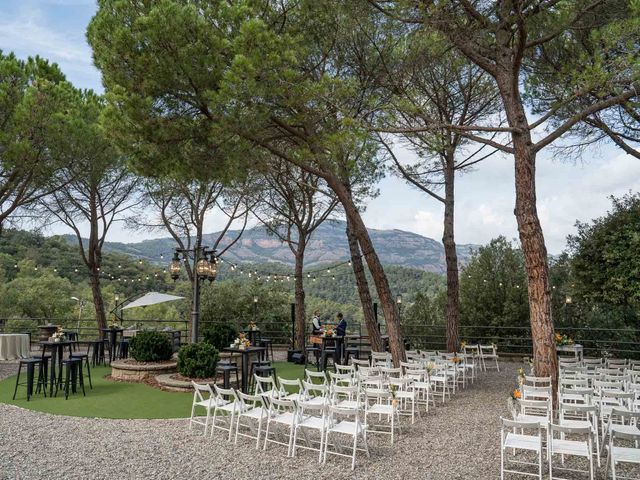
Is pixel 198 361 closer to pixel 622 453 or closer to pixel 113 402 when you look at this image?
pixel 113 402

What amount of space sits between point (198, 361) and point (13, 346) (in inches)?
254

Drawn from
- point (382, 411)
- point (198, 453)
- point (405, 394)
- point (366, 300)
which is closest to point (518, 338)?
point (366, 300)

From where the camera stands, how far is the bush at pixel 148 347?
9.52 metres

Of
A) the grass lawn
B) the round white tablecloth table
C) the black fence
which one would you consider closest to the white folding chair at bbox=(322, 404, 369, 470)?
the grass lawn

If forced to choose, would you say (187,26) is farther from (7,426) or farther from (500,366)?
(500,366)

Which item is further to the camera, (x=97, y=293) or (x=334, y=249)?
→ (x=334, y=249)

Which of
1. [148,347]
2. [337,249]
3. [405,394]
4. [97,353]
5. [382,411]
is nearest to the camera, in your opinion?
[382,411]

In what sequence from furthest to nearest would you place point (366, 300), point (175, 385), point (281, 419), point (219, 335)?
point (219, 335) → point (366, 300) → point (175, 385) → point (281, 419)

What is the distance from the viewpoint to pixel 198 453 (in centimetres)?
482

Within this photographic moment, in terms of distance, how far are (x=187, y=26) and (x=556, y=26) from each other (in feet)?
17.0

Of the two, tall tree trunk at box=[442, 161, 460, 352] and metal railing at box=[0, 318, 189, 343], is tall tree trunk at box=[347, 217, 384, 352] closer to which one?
tall tree trunk at box=[442, 161, 460, 352]

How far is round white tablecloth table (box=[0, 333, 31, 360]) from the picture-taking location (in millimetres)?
11844

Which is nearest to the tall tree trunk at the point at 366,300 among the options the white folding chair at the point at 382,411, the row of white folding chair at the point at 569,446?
the white folding chair at the point at 382,411

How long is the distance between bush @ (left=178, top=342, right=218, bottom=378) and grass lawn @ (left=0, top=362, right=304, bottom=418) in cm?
44
